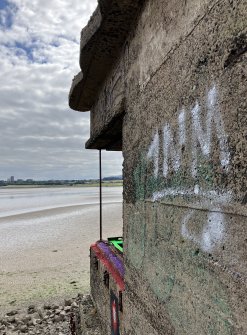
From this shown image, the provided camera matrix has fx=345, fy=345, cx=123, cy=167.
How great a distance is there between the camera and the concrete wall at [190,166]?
1.14 m

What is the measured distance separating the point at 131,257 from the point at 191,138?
134 cm

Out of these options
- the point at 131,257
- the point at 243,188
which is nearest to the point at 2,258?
the point at 131,257

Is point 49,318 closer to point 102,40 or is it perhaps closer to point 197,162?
point 102,40

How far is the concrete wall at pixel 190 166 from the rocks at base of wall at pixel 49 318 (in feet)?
9.81

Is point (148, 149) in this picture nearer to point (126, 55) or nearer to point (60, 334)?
point (126, 55)

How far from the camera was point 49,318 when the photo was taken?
610 cm

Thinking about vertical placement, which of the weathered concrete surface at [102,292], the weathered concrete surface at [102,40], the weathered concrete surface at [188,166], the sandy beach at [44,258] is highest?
the weathered concrete surface at [102,40]

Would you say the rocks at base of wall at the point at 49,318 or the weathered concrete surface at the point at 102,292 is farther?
the rocks at base of wall at the point at 49,318

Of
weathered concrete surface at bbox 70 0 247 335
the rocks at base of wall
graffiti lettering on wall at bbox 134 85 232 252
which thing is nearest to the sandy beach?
the rocks at base of wall

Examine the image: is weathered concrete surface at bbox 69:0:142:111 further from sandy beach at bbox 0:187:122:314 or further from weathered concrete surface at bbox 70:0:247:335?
sandy beach at bbox 0:187:122:314

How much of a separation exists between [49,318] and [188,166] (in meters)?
5.57

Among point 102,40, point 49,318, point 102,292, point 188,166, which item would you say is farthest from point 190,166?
point 49,318

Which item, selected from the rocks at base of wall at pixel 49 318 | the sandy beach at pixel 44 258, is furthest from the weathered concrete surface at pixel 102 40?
the sandy beach at pixel 44 258

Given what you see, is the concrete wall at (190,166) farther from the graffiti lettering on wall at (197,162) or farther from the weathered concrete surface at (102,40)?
the weathered concrete surface at (102,40)
